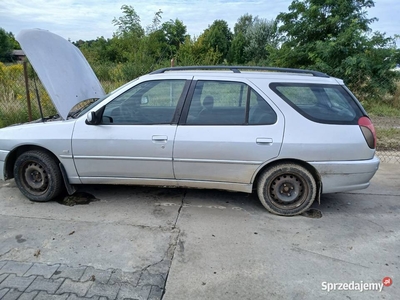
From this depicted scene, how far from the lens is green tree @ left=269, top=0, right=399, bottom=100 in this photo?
9.73 meters

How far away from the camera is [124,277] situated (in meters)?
2.45

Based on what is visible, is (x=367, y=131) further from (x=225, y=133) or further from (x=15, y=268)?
(x=15, y=268)

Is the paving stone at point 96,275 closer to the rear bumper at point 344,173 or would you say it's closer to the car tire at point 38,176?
the car tire at point 38,176

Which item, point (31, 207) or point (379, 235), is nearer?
point (379, 235)

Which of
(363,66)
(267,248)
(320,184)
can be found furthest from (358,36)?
(267,248)

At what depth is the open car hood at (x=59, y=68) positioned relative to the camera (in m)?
3.73

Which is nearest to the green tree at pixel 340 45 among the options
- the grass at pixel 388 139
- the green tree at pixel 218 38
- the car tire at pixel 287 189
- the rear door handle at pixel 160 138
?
the grass at pixel 388 139

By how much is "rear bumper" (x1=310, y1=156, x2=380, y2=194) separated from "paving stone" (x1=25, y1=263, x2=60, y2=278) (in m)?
2.84

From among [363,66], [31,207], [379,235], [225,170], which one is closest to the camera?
[379,235]

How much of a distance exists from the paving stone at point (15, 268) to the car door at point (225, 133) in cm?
175

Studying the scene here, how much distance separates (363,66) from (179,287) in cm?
979

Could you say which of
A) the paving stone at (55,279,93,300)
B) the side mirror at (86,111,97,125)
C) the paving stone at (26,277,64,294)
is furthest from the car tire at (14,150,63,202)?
the paving stone at (55,279,93,300)

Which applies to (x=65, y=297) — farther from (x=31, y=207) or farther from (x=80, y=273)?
(x=31, y=207)

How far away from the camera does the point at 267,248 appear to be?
9.49 ft
